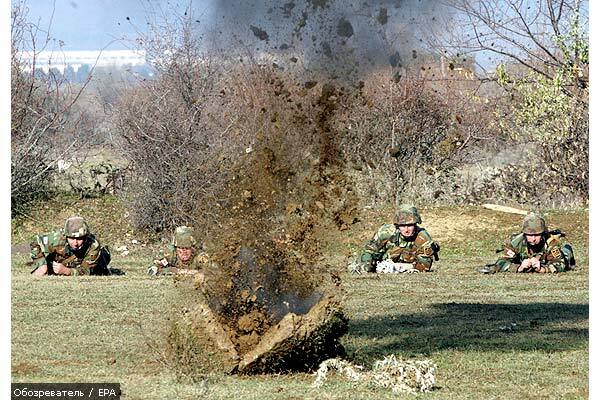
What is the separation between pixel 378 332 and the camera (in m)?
15.6

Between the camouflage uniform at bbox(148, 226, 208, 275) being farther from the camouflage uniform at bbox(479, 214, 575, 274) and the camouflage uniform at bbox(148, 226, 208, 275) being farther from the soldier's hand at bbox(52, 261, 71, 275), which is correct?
the camouflage uniform at bbox(479, 214, 575, 274)

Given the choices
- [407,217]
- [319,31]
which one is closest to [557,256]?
[407,217]

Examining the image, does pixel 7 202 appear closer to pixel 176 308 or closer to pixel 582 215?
pixel 176 308

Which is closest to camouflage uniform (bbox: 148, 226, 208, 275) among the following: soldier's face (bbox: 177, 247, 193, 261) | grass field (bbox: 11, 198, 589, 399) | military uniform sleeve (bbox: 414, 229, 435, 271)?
soldier's face (bbox: 177, 247, 193, 261)

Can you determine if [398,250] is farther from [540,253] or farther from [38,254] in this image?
[38,254]

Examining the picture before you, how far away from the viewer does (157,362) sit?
42.4 feet

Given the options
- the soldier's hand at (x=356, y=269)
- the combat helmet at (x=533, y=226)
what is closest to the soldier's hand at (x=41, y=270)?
the soldier's hand at (x=356, y=269)

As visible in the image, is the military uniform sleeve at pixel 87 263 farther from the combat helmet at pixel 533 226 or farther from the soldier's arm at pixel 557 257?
the soldier's arm at pixel 557 257

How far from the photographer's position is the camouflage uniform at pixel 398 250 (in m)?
23.5

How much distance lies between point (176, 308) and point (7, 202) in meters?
2.48

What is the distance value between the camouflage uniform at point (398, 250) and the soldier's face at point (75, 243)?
5524 millimetres

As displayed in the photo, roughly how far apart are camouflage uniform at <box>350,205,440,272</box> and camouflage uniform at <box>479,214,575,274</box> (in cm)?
138

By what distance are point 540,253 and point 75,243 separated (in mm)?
9498

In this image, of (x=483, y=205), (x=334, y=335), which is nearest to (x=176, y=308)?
(x=334, y=335)
